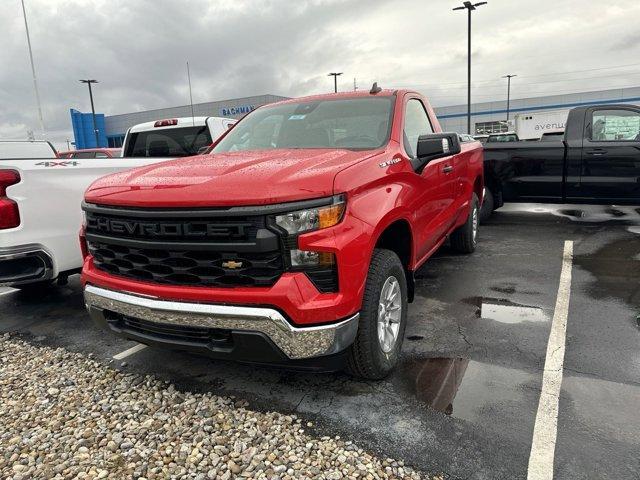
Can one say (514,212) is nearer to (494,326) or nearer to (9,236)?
(494,326)

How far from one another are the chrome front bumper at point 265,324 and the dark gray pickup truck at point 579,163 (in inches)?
256

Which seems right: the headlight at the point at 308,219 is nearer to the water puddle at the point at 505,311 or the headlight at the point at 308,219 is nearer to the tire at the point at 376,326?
the tire at the point at 376,326

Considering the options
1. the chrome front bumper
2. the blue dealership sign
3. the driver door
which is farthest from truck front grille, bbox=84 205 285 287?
the blue dealership sign

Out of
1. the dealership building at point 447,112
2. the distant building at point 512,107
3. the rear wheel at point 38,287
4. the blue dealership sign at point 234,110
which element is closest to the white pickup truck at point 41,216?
the rear wheel at point 38,287

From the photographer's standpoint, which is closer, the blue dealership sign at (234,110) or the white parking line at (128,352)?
the white parking line at (128,352)

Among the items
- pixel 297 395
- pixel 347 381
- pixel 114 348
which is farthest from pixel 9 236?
pixel 347 381

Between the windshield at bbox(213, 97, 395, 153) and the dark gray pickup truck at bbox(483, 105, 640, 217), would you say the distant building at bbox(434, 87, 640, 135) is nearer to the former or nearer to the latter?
the dark gray pickup truck at bbox(483, 105, 640, 217)

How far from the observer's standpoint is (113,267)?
119 inches

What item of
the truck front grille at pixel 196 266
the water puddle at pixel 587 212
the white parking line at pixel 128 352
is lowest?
the water puddle at pixel 587 212

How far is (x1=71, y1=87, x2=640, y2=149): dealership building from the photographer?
167 feet

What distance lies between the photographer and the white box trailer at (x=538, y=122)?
3142cm

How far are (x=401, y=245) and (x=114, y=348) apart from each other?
248cm

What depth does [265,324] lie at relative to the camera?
2.41 m

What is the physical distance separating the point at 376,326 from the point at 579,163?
20.9 ft
